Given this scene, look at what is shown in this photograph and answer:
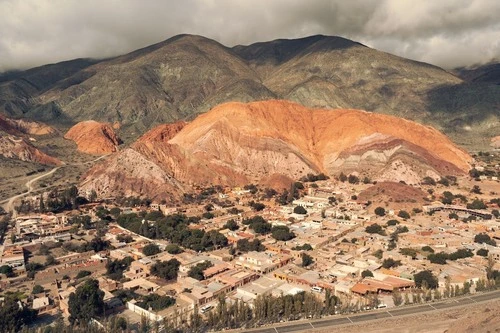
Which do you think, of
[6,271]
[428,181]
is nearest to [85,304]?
[6,271]

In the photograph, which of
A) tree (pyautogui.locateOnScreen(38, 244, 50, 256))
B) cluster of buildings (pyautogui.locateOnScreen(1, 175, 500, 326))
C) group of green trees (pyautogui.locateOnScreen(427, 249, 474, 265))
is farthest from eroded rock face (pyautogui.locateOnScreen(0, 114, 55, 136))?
group of green trees (pyautogui.locateOnScreen(427, 249, 474, 265))

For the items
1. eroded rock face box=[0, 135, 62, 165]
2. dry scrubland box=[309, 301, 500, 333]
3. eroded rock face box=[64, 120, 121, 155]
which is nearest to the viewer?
dry scrubland box=[309, 301, 500, 333]

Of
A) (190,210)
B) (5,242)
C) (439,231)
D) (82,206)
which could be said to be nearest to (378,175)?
(439,231)

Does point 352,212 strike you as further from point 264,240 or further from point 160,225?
point 160,225

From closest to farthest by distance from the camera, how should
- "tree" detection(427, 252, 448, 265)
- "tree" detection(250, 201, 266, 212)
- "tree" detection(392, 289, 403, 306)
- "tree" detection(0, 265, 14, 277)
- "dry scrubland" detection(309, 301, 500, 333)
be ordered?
"dry scrubland" detection(309, 301, 500, 333) → "tree" detection(392, 289, 403, 306) → "tree" detection(0, 265, 14, 277) → "tree" detection(427, 252, 448, 265) → "tree" detection(250, 201, 266, 212)

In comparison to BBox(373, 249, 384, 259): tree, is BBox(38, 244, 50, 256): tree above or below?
above

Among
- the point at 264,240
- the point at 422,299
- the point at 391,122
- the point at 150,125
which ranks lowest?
the point at 422,299

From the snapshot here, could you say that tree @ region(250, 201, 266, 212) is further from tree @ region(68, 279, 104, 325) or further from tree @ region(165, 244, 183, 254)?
tree @ region(68, 279, 104, 325)
